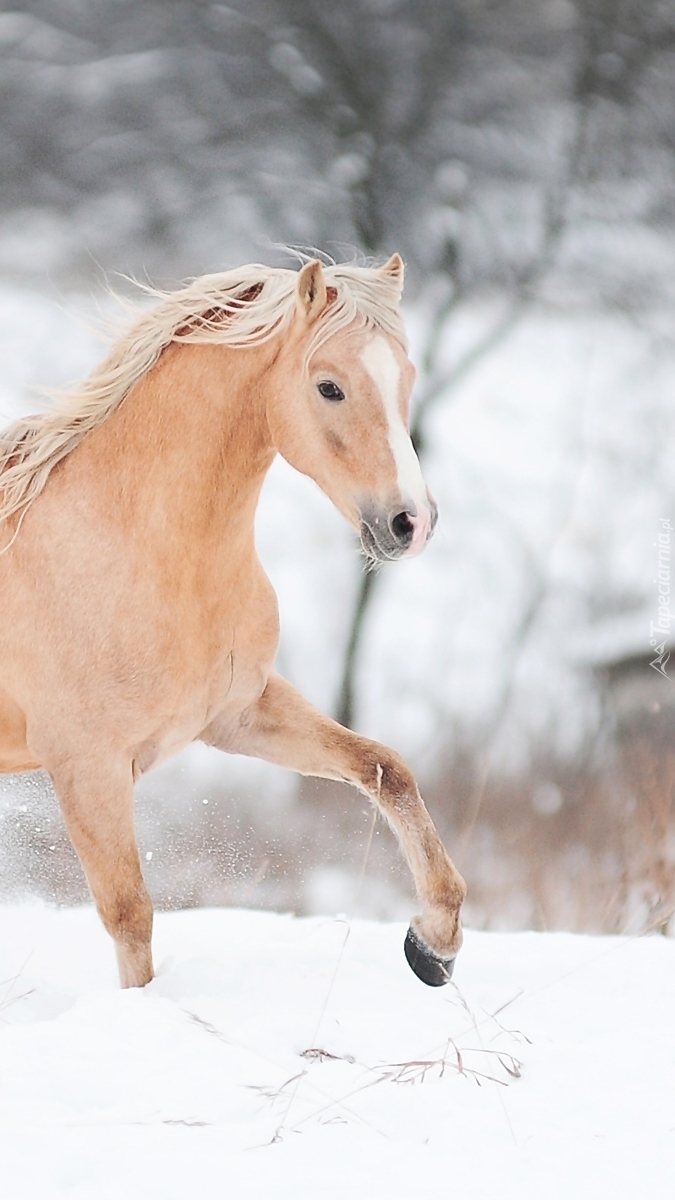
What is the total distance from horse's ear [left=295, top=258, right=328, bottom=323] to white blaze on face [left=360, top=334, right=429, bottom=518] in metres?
0.10

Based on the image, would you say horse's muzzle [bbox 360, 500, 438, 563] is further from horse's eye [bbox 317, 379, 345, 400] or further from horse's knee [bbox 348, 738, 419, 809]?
horse's knee [bbox 348, 738, 419, 809]

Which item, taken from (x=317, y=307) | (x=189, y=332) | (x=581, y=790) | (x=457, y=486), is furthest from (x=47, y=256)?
(x=581, y=790)

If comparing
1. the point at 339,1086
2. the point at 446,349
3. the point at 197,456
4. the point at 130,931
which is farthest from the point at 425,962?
the point at 446,349

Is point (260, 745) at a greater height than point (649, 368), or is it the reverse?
point (260, 745)

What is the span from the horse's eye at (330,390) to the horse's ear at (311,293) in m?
0.10

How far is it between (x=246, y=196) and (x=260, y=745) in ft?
7.52

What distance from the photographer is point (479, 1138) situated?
0.92m

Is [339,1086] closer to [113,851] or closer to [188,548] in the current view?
[113,851]

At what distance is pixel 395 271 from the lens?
5.69ft

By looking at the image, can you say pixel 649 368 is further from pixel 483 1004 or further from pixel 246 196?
pixel 483 1004

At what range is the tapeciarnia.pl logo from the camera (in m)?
3.52

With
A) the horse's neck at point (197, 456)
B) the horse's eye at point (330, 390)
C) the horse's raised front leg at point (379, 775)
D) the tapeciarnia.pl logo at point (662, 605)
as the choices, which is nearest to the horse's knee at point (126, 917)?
the horse's raised front leg at point (379, 775)

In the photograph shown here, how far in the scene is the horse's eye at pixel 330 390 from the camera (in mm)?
1529

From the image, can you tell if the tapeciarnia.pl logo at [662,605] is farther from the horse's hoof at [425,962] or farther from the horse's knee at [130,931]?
the horse's knee at [130,931]
